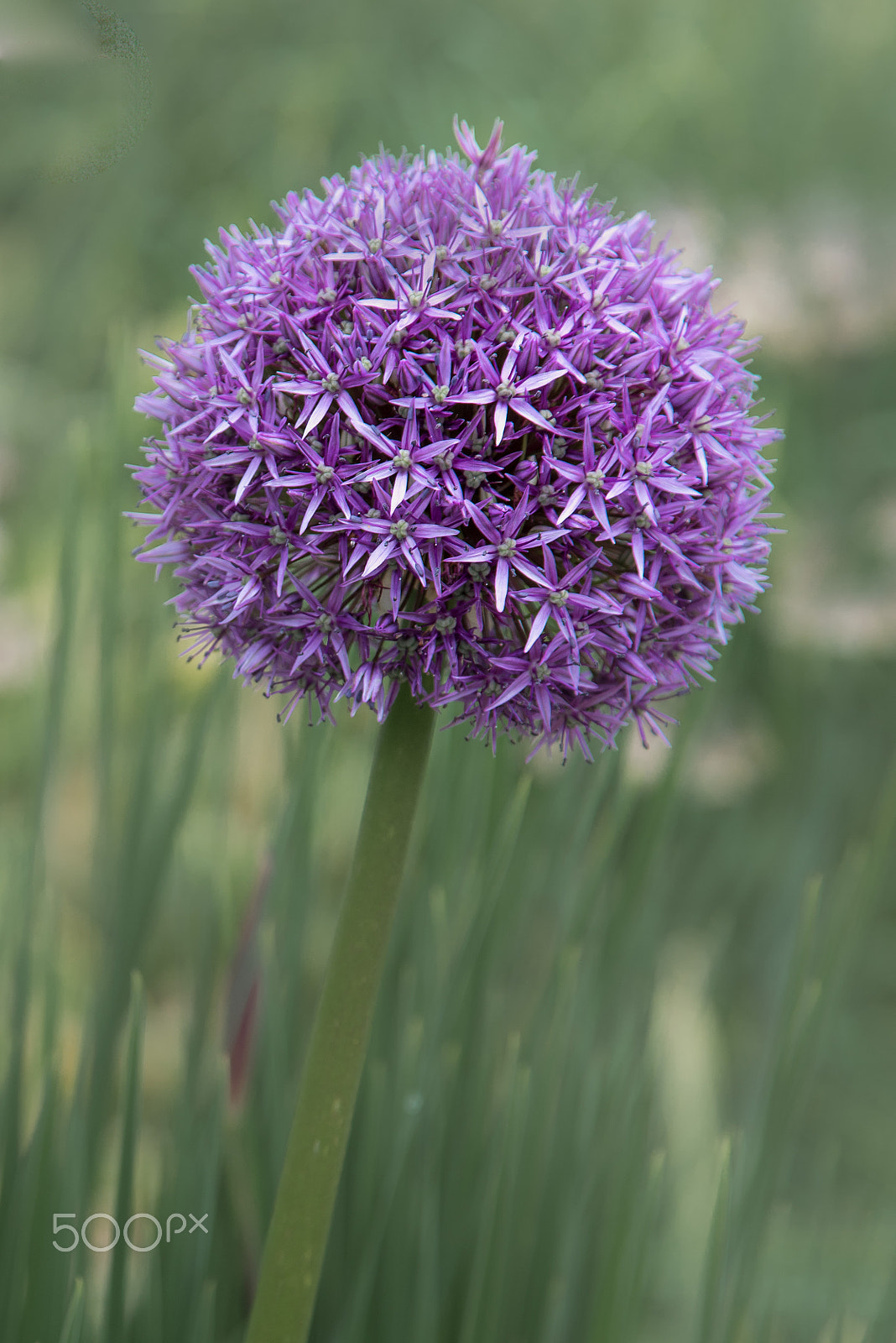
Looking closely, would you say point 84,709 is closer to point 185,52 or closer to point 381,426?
point 381,426

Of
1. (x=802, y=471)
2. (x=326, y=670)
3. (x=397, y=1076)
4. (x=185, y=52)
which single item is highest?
(x=185, y=52)

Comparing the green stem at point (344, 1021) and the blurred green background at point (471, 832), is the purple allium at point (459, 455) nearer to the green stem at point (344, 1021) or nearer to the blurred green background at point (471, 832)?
the green stem at point (344, 1021)

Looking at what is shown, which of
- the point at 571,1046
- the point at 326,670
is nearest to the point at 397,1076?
the point at 571,1046

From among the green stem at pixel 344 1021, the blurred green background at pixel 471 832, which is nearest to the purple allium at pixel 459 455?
the green stem at pixel 344 1021

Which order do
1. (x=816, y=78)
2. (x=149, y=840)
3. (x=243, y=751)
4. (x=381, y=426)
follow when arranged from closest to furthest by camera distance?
(x=381, y=426) → (x=149, y=840) → (x=243, y=751) → (x=816, y=78)

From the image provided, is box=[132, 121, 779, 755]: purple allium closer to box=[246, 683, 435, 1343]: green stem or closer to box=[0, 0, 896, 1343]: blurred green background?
box=[246, 683, 435, 1343]: green stem

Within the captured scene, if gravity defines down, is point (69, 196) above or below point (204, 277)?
above
